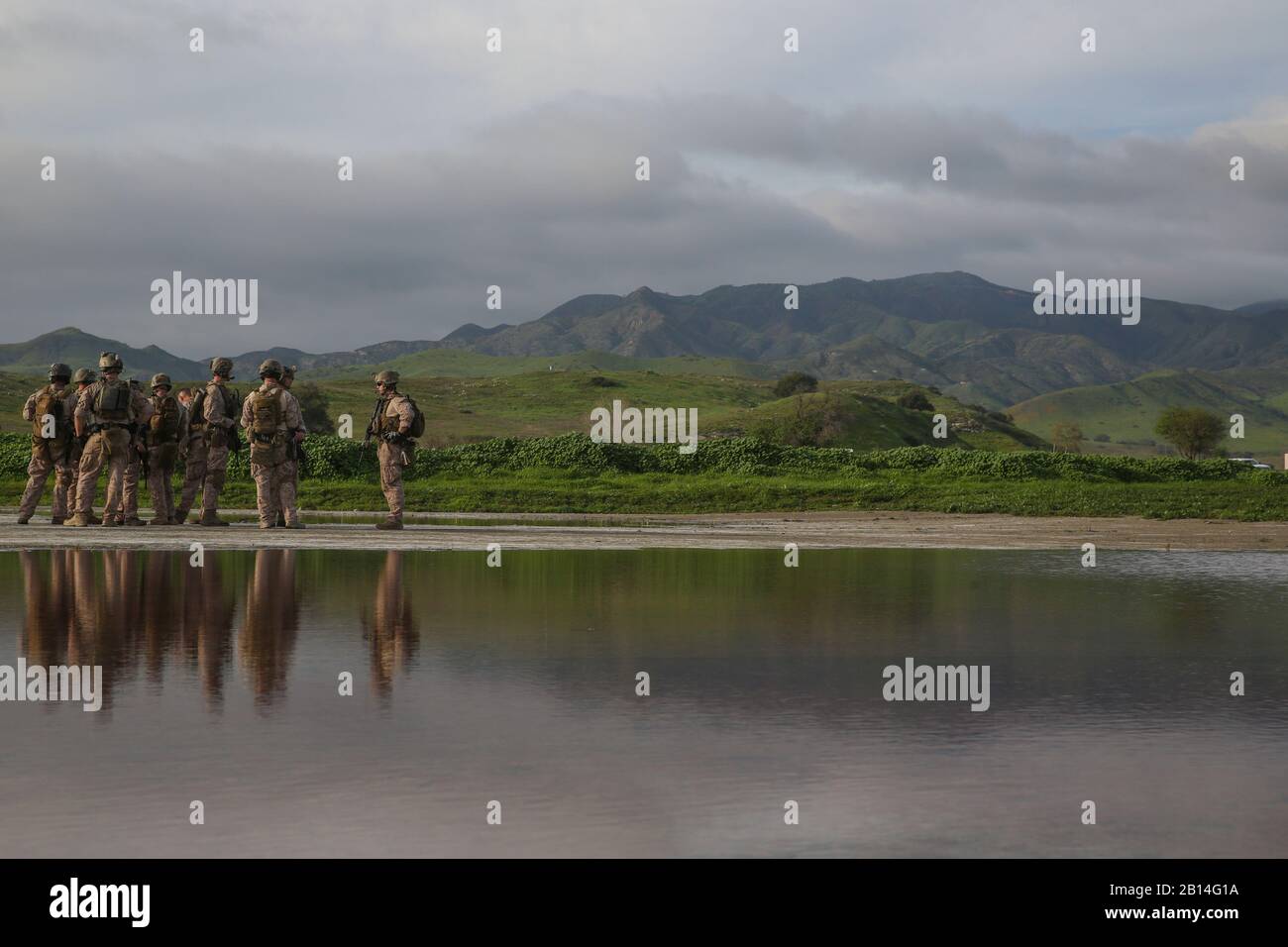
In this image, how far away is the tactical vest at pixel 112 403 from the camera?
982 inches

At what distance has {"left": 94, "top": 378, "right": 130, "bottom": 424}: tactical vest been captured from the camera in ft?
81.9

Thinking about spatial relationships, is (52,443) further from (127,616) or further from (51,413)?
(127,616)

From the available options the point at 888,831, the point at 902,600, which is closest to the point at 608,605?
the point at 902,600

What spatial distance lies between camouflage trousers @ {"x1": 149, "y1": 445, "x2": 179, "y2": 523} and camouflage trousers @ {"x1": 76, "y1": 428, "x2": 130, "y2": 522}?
828mm

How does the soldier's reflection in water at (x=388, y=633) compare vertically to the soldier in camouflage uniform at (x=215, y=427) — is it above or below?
below

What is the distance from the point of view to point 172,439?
2686cm

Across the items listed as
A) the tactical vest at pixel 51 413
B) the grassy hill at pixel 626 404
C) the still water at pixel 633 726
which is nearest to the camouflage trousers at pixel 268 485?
the tactical vest at pixel 51 413

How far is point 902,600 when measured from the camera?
49.1ft

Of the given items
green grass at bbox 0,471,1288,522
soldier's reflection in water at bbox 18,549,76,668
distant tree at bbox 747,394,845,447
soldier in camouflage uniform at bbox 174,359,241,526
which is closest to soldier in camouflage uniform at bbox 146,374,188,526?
soldier in camouflage uniform at bbox 174,359,241,526

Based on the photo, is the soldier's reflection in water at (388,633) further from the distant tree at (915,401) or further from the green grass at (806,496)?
the distant tree at (915,401)

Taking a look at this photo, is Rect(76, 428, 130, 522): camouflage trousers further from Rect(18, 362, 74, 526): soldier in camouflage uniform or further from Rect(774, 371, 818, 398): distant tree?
Rect(774, 371, 818, 398): distant tree

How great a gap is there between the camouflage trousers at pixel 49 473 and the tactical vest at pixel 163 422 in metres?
1.55
